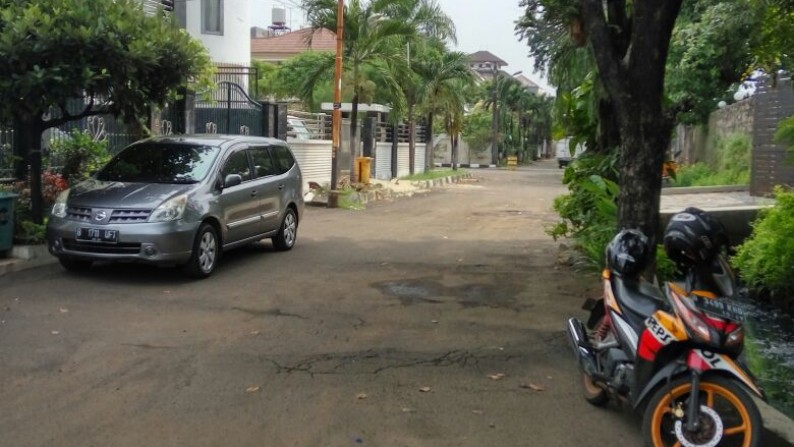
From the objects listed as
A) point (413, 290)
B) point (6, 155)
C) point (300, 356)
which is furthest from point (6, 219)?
point (300, 356)

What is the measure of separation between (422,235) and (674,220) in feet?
31.8

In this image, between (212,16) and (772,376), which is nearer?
(772,376)

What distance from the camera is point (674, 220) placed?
15.3 feet

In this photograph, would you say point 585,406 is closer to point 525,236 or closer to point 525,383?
point 525,383

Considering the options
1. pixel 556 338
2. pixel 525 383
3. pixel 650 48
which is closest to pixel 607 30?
pixel 650 48

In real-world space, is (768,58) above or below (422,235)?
above

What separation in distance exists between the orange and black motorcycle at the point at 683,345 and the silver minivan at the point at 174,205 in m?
5.54

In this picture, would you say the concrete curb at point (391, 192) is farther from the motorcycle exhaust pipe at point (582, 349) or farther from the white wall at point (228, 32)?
the motorcycle exhaust pipe at point (582, 349)

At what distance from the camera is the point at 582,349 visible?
5246 mm

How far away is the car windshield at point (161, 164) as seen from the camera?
9820 mm

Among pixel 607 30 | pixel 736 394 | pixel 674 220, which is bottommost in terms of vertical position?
pixel 736 394

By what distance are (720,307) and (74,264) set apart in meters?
7.73

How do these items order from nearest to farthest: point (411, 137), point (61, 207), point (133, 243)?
point (133, 243) < point (61, 207) < point (411, 137)

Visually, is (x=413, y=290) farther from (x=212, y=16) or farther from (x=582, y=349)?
(x=212, y=16)
